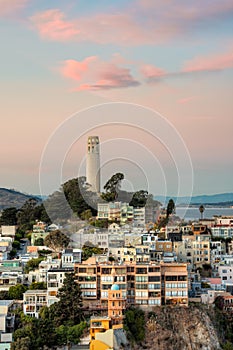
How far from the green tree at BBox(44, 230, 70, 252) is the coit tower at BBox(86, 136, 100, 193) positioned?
5401 mm

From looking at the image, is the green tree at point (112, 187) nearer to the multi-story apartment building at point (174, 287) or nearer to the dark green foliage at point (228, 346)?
the multi-story apartment building at point (174, 287)

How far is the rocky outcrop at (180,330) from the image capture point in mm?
19047

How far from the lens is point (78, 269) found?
2017cm

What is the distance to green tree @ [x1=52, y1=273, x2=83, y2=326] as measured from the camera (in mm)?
18625

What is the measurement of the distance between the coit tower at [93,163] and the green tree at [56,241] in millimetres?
5401

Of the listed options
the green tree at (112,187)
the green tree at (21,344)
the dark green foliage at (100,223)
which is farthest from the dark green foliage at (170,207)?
the green tree at (21,344)

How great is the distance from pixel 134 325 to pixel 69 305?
1597 mm

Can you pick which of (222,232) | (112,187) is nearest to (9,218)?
(112,187)

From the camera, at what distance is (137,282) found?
19734 mm

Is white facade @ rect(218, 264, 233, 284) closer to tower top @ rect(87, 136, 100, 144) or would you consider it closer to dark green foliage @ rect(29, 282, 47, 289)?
dark green foliage @ rect(29, 282, 47, 289)

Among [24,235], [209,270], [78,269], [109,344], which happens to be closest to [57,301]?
[78,269]

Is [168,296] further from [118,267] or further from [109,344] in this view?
[109,344]

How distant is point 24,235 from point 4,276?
8337 mm

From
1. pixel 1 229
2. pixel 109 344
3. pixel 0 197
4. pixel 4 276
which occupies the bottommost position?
pixel 109 344
